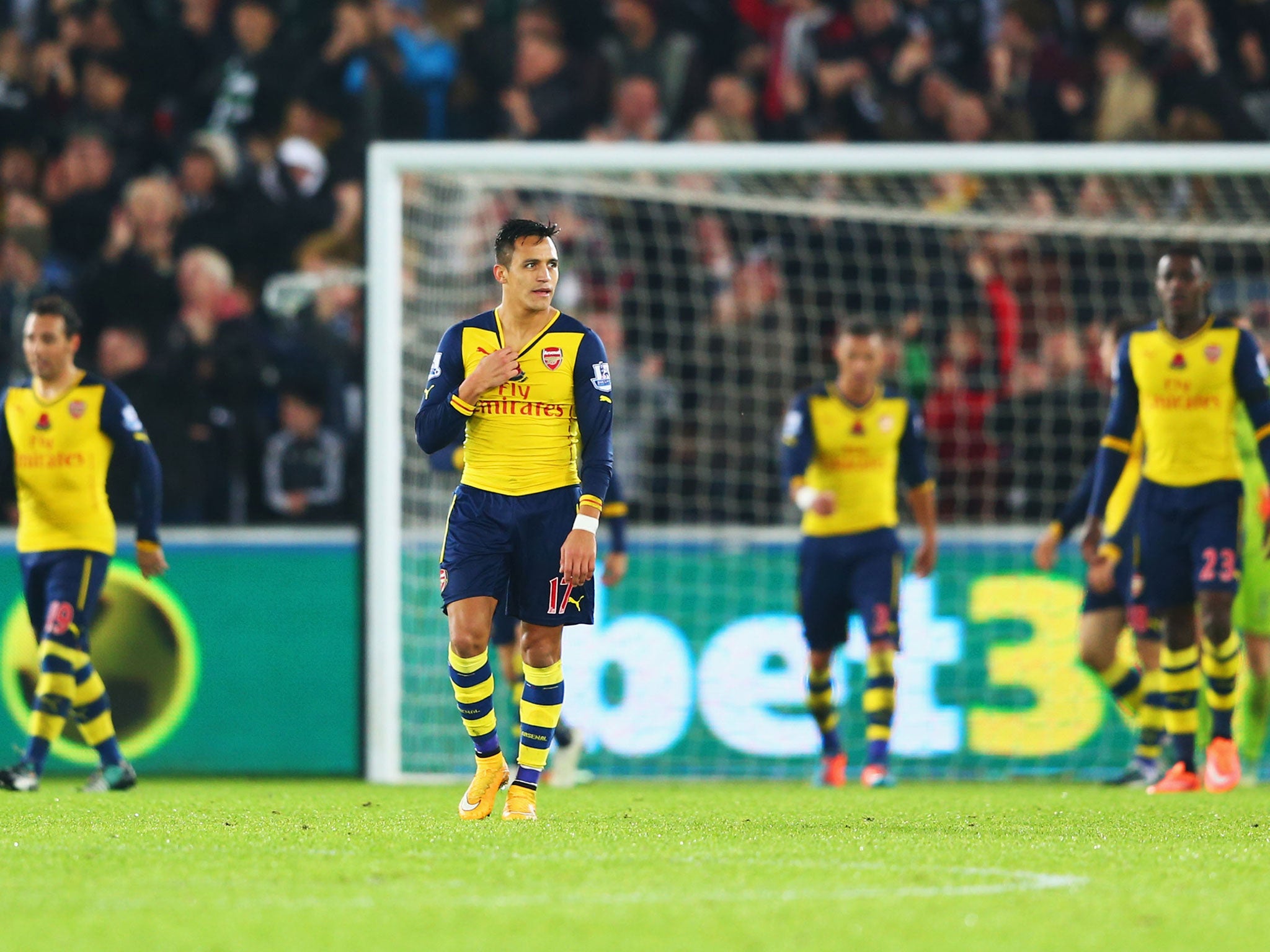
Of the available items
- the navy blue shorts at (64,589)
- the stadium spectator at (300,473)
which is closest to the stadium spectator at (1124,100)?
the stadium spectator at (300,473)

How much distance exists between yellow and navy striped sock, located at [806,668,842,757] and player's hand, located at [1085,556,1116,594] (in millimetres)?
1368

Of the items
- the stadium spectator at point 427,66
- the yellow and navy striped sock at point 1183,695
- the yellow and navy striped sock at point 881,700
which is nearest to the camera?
the yellow and navy striped sock at point 1183,695

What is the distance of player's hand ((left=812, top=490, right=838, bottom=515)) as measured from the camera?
8.70 meters

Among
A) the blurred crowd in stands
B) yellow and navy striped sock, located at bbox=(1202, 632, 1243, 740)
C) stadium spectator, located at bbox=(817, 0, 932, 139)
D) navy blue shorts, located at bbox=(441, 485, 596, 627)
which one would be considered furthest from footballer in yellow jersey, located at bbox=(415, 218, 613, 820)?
stadium spectator, located at bbox=(817, 0, 932, 139)

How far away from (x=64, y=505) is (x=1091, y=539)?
450cm

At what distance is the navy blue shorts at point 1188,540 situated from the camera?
7848 millimetres

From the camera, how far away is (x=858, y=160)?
991 cm

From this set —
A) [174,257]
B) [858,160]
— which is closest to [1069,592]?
[858,160]

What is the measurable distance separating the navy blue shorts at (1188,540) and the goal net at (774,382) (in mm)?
2300

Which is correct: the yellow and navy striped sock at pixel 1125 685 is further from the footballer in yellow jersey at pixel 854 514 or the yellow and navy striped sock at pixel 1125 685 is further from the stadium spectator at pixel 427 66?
the stadium spectator at pixel 427 66

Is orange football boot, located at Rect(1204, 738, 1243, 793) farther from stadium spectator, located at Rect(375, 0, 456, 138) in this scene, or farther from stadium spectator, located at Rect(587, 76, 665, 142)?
stadium spectator, located at Rect(375, 0, 456, 138)

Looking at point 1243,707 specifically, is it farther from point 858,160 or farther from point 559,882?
point 559,882

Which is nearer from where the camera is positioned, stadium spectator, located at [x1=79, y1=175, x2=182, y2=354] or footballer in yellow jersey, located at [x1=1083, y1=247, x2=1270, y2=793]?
footballer in yellow jersey, located at [x1=1083, y1=247, x2=1270, y2=793]

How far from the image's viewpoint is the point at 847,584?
9.18 m
